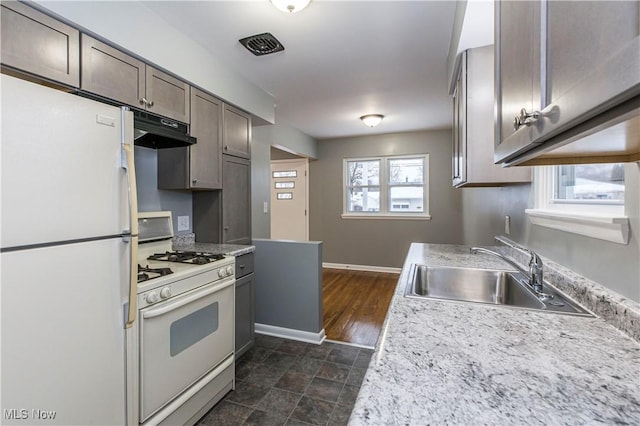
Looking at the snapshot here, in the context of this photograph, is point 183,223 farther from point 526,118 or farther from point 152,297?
point 526,118

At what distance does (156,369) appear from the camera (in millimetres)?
1422

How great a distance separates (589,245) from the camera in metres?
1.08

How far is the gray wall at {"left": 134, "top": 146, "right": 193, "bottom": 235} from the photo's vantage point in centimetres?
220

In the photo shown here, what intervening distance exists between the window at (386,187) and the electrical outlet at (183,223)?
3.34 m

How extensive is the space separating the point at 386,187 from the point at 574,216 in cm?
421

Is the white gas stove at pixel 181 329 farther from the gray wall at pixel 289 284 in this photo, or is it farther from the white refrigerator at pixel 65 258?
the gray wall at pixel 289 284

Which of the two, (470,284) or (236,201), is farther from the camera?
(236,201)

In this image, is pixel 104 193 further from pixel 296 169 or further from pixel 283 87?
pixel 296 169

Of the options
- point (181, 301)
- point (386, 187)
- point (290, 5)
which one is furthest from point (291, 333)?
point (386, 187)

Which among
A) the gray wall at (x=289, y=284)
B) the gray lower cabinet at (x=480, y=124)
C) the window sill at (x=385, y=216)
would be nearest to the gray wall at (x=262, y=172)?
the gray wall at (x=289, y=284)

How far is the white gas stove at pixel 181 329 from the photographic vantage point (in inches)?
55.0

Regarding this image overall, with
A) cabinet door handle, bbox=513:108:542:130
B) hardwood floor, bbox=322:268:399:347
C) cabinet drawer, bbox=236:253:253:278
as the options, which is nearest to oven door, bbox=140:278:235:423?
cabinet drawer, bbox=236:253:253:278

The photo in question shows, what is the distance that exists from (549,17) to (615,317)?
858mm

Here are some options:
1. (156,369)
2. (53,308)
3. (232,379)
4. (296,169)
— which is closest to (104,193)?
(53,308)
